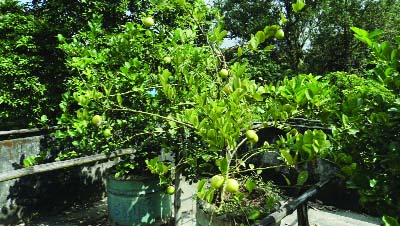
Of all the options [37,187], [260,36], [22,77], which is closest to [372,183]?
[260,36]

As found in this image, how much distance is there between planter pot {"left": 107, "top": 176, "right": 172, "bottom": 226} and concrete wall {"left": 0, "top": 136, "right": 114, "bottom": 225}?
170 centimetres

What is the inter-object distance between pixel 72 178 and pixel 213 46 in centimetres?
416

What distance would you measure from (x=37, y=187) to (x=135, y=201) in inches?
79.8

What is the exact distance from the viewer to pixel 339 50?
20.8 meters

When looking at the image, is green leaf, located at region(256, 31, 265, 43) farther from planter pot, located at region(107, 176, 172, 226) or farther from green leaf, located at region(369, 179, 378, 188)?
planter pot, located at region(107, 176, 172, 226)

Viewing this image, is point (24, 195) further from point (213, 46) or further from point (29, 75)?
point (213, 46)

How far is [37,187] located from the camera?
4.99 meters

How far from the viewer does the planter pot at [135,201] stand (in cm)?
389

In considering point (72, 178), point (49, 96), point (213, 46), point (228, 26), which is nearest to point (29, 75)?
point (49, 96)

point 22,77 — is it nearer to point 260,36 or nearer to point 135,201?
point 135,201

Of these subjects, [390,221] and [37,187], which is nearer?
[390,221]

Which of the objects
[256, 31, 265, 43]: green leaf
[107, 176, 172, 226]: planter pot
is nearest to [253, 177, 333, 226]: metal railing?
[256, 31, 265, 43]: green leaf

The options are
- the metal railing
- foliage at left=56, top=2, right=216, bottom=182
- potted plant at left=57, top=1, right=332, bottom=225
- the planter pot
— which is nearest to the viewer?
the metal railing

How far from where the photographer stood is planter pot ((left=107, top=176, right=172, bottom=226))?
12.8 ft
